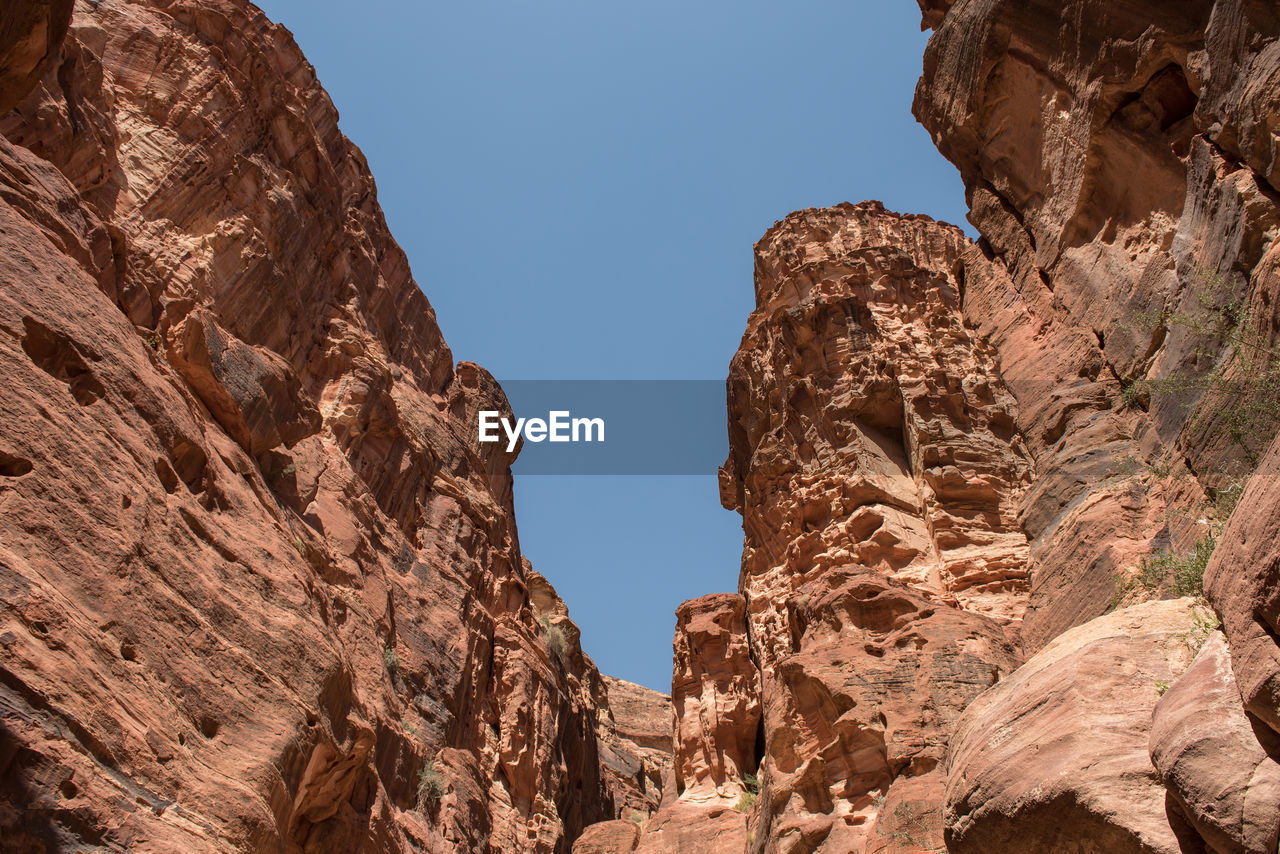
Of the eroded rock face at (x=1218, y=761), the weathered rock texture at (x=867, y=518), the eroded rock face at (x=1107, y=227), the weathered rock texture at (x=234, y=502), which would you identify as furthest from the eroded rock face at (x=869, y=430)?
the eroded rock face at (x=1218, y=761)

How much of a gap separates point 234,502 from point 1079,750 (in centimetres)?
1321

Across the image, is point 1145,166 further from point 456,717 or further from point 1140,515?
point 456,717

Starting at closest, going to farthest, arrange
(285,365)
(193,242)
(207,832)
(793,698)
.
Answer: (207,832), (793,698), (285,365), (193,242)

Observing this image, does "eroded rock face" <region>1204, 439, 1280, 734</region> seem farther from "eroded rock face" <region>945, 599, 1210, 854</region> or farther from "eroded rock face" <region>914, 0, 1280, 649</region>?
"eroded rock face" <region>914, 0, 1280, 649</region>

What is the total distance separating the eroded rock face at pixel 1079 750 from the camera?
7969 millimetres

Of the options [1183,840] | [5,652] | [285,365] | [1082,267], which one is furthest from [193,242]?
[1183,840]

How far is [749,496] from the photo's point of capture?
29203 millimetres

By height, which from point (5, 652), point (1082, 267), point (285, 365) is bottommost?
point (5, 652)

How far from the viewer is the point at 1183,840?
732 centimetres

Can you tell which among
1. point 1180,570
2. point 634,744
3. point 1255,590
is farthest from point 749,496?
point 634,744

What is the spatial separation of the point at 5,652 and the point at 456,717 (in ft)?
56.4

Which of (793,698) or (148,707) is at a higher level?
(793,698)

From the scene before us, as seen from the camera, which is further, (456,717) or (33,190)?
(456,717)

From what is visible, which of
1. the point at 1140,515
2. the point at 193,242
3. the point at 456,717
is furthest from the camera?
the point at 456,717
